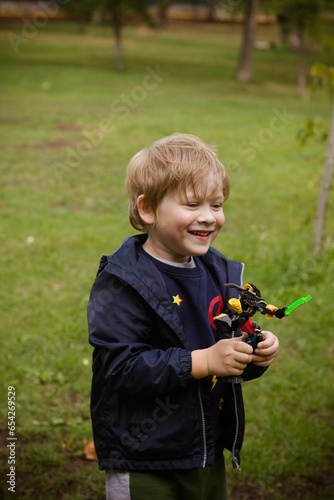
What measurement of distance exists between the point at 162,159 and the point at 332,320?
3033 mm

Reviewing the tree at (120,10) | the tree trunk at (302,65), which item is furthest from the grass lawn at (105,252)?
the tree at (120,10)

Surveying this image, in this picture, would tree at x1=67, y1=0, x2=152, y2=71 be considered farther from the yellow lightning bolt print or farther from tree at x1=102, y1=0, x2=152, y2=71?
the yellow lightning bolt print

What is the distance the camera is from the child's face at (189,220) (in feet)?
5.46

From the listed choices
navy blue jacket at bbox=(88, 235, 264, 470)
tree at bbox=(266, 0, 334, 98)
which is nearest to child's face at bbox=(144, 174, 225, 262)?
navy blue jacket at bbox=(88, 235, 264, 470)

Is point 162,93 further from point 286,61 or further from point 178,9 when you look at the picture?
point 178,9

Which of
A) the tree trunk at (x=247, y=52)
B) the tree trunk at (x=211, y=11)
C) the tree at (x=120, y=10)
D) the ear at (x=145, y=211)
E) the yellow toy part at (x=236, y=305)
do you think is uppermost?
the ear at (x=145, y=211)

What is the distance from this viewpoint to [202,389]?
5.63ft

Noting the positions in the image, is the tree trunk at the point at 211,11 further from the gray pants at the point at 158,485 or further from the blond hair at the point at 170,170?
the gray pants at the point at 158,485

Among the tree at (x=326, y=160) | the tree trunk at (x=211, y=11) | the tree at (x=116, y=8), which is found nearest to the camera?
the tree at (x=326, y=160)

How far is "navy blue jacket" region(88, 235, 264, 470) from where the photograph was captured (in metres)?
1.56

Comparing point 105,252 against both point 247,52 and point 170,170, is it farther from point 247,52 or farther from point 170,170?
point 247,52

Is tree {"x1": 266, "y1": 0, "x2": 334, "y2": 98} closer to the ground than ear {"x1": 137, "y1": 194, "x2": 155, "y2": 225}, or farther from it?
closer to the ground
